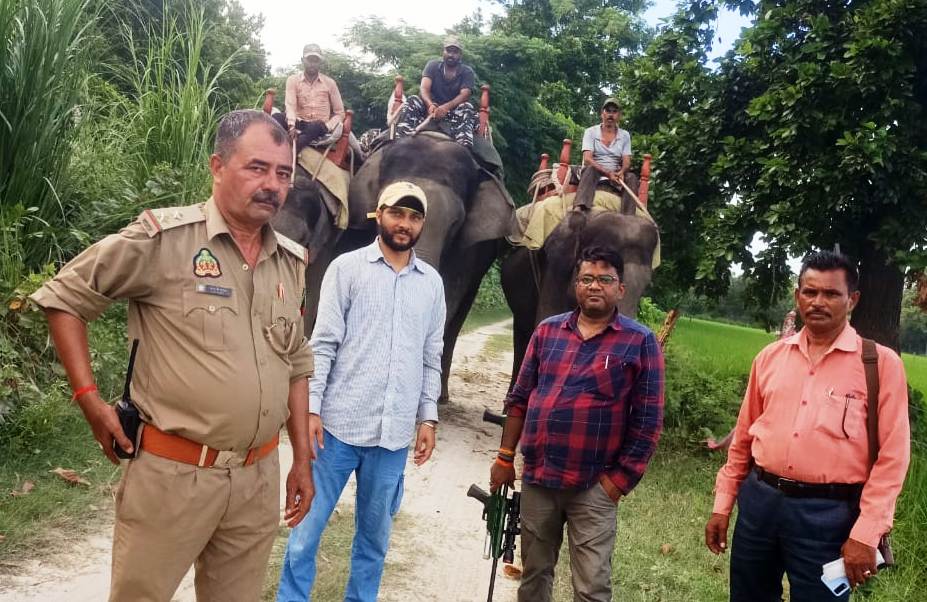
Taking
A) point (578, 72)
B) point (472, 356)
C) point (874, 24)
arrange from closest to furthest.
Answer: point (874, 24) → point (472, 356) → point (578, 72)

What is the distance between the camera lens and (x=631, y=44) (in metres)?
27.0

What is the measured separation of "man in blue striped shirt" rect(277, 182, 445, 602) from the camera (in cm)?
331

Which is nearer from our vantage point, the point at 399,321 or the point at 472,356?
the point at 399,321

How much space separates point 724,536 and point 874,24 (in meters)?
5.08

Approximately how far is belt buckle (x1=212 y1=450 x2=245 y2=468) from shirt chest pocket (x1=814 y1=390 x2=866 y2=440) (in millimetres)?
2021

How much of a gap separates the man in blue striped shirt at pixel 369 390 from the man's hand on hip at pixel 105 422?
1.01 metres

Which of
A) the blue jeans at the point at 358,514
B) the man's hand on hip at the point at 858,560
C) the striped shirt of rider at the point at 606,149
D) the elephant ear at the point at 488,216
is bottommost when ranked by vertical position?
the blue jeans at the point at 358,514

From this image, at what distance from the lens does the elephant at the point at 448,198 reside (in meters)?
7.71

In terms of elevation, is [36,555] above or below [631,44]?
below

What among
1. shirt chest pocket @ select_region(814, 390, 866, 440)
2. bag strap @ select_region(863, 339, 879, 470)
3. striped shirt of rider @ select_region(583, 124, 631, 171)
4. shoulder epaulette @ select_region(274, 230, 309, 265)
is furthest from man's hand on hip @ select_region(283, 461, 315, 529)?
striped shirt of rider @ select_region(583, 124, 631, 171)

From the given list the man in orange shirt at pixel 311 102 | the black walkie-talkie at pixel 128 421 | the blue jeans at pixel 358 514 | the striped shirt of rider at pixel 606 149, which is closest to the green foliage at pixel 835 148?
the striped shirt of rider at pixel 606 149

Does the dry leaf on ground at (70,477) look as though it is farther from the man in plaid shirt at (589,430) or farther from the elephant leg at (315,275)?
the elephant leg at (315,275)

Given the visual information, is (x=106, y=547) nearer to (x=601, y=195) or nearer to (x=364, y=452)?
(x=364, y=452)

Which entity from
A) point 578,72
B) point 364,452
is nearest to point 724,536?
point 364,452
